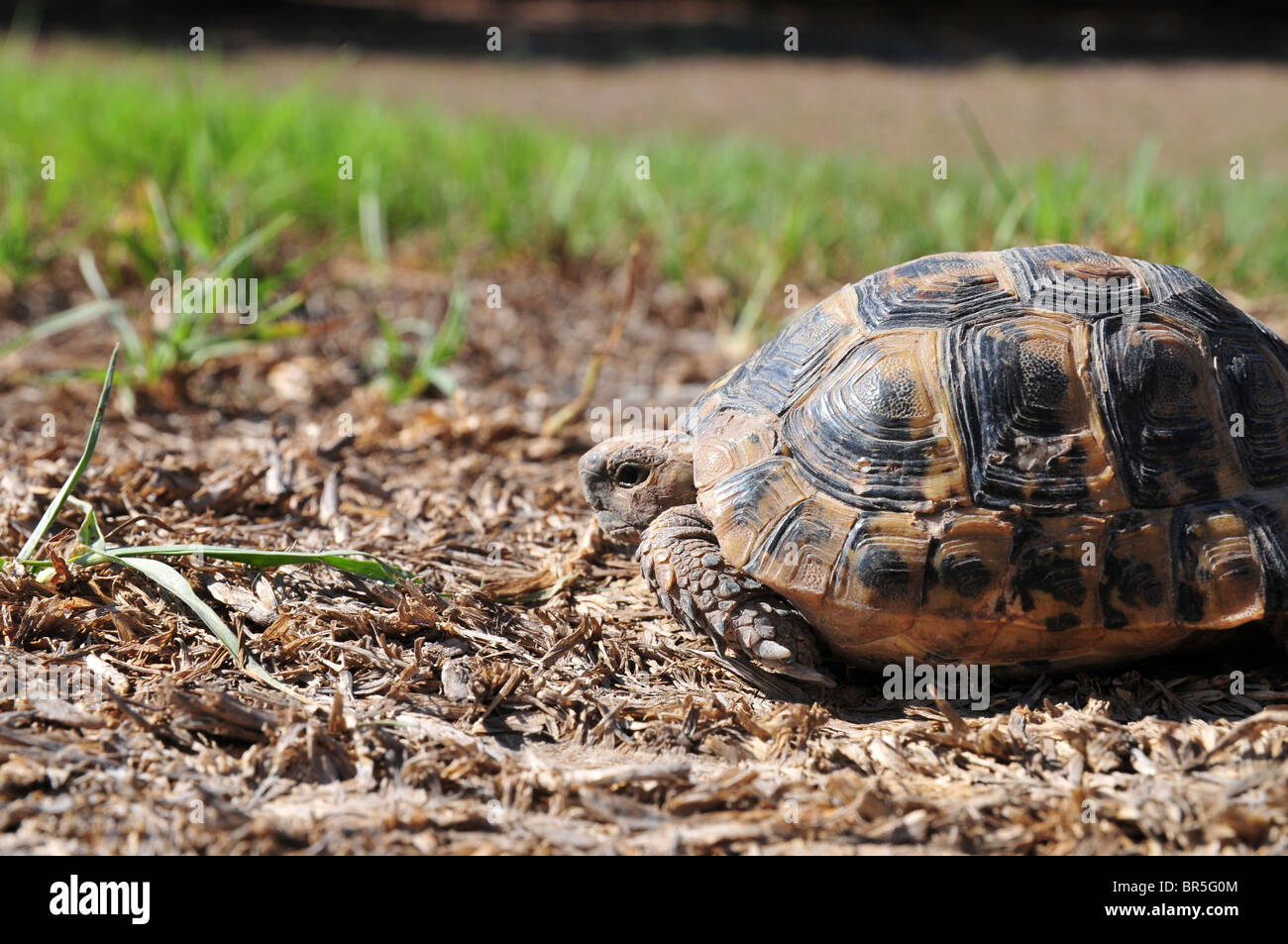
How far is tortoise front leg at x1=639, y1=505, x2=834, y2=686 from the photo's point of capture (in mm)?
→ 2656

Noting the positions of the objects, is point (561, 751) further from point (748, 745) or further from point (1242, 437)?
point (1242, 437)

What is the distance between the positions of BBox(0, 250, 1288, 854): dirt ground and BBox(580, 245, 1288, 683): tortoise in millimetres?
203

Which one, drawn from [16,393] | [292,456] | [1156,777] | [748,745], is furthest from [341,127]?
[1156,777]

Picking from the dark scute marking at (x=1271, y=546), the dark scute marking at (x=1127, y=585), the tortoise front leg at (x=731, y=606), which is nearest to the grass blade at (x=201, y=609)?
the tortoise front leg at (x=731, y=606)

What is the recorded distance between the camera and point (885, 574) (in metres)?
2.55

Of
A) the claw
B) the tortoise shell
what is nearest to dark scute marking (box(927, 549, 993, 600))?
the tortoise shell

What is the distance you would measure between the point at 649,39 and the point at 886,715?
68.7ft

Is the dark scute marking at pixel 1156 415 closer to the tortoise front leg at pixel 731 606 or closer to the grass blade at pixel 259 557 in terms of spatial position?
the tortoise front leg at pixel 731 606

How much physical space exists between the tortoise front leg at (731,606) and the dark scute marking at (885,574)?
0.23 meters

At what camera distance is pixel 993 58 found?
19.9 m

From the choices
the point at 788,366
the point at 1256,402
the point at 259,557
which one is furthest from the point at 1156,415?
the point at 259,557

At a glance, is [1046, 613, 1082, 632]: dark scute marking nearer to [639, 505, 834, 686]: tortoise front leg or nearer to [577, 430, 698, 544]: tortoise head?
[639, 505, 834, 686]: tortoise front leg

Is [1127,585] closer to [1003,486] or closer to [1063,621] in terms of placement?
[1063,621]

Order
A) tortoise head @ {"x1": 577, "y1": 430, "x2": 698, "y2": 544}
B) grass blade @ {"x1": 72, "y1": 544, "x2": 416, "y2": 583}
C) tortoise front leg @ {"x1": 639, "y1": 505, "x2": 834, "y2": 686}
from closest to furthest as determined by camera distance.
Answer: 1. tortoise front leg @ {"x1": 639, "y1": 505, "x2": 834, "y2": 686}
2. grass blade @ {"x1": 72, "y1": 544, "x2": 416, "y2": 583}
3. tortoise head @ {"x1": 577, "y1": 430, "x2": 698, "y2": 544}
